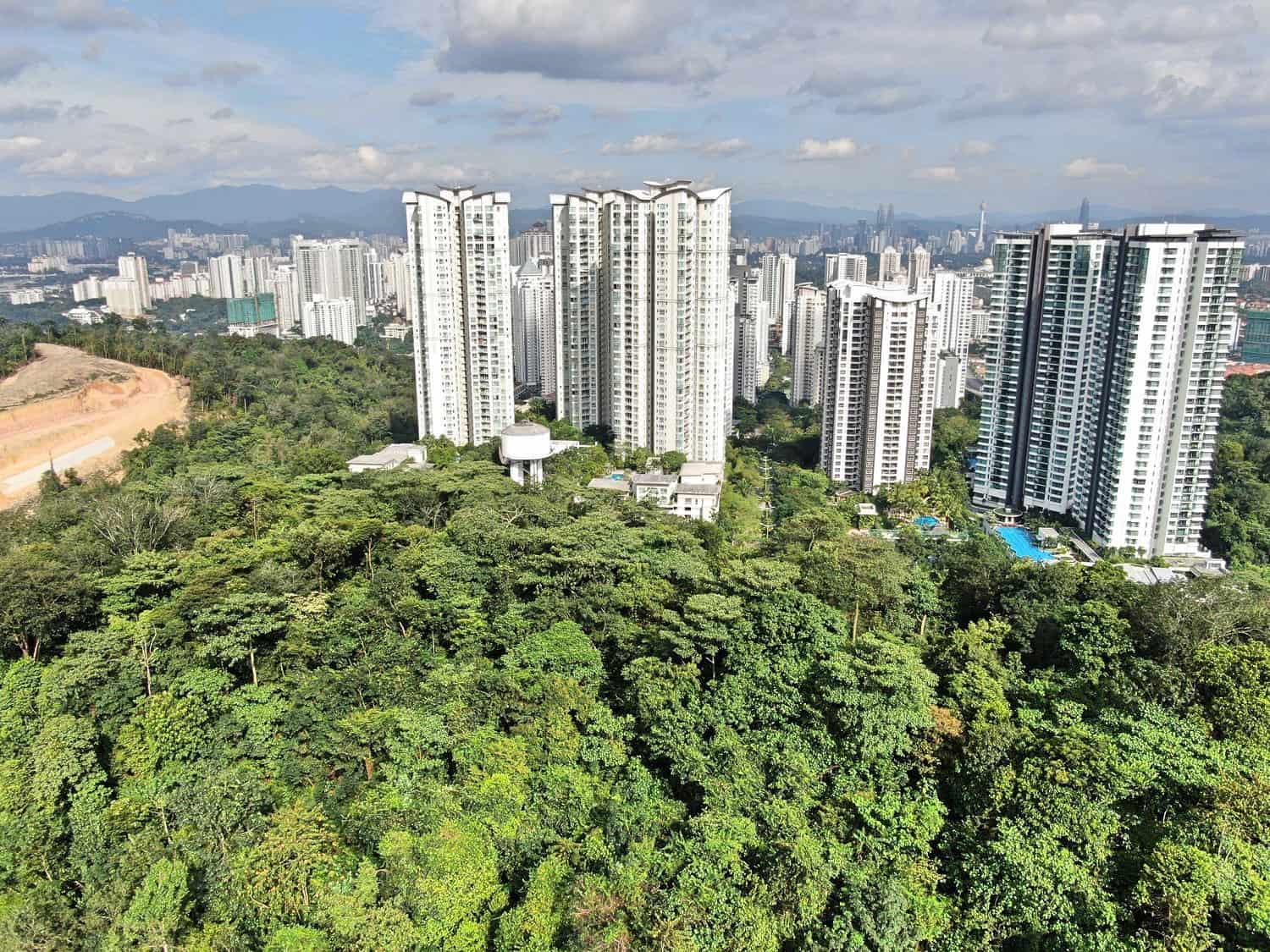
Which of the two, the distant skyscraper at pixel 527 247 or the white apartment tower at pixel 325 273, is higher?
the distant skyscraper at pixel 527 247

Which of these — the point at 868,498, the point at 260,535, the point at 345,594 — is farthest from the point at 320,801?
the point at 868,498

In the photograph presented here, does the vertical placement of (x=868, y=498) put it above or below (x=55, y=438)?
below

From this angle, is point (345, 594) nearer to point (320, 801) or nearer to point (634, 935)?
point (320, 801)

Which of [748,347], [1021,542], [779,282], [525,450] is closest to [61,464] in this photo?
[525,450]

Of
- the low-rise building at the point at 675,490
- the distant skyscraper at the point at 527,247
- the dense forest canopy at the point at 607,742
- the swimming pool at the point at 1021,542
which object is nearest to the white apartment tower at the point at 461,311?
the low-rise building at the point at 675,490

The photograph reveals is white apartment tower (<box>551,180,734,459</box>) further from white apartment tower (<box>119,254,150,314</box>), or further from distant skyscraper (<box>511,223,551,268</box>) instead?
Answer: white apartment tower (<box>119,254,150,314</box>)

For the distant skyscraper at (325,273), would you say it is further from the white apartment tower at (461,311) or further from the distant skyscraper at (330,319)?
the white apartment tower at (461,311)

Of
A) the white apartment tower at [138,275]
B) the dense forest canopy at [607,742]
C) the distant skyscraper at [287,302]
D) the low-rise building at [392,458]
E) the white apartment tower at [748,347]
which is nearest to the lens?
the dense forest canopy at [607,742]
